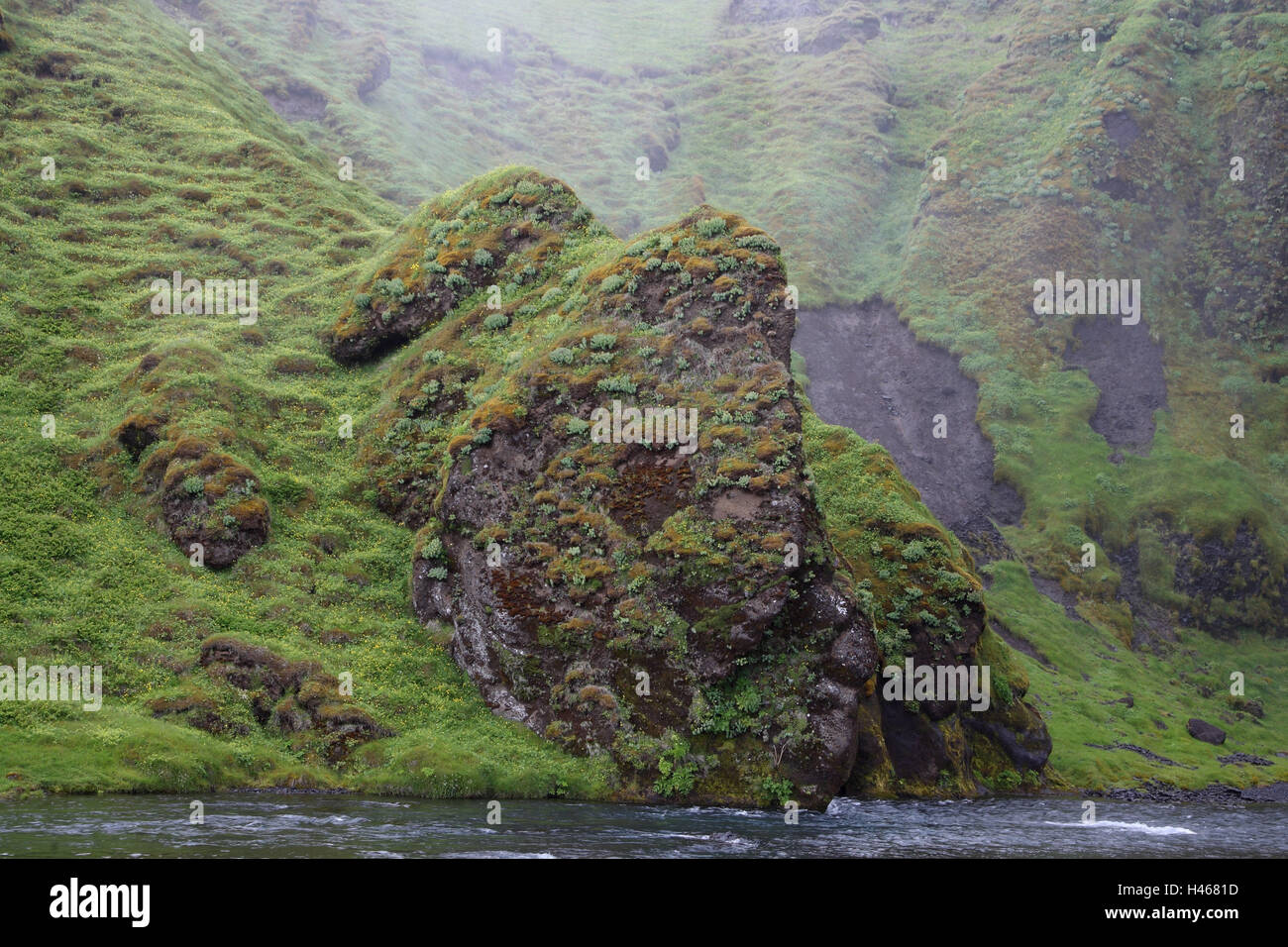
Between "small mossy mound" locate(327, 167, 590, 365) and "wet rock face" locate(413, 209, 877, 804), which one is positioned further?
"small mossy mound" locate(327, 167, 590, 365)

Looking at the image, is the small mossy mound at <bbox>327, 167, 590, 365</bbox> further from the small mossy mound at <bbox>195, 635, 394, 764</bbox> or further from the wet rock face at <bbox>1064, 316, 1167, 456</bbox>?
the wet rock face at <bbox>1064, 316, 1167, 456</bbox>

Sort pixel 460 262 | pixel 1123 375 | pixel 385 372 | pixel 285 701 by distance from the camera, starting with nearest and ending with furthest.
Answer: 1. pixel 285 701
2. pixel 385 372
3. pixel 460 262
4. pixel 1123 375

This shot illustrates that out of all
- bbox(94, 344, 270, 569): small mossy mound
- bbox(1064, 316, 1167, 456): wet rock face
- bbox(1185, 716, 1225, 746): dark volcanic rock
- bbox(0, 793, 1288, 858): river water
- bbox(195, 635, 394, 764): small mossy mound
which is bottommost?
bbox(1185, 716, 1225, 746): dark volcanic rock

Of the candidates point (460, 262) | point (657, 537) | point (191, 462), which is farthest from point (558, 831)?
point (460, 262)

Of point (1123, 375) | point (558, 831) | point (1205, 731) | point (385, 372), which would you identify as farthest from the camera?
point (1123, 375)

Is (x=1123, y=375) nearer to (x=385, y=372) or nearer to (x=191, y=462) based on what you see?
(x=385, y=372)

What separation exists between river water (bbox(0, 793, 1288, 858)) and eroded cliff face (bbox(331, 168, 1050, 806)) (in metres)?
3.85

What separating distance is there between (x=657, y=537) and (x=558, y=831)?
15.2 metres

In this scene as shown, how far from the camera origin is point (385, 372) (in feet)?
202

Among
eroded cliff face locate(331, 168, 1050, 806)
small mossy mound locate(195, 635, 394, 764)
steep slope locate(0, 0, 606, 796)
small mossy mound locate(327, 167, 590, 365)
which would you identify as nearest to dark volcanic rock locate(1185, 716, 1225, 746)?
eroded cliff face locate(331, 168, 1050, 806)

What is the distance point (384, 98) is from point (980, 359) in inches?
3951

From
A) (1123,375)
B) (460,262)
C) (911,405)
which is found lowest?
(911,405)

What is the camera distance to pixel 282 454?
180ft

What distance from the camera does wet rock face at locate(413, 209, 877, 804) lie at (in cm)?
4097
